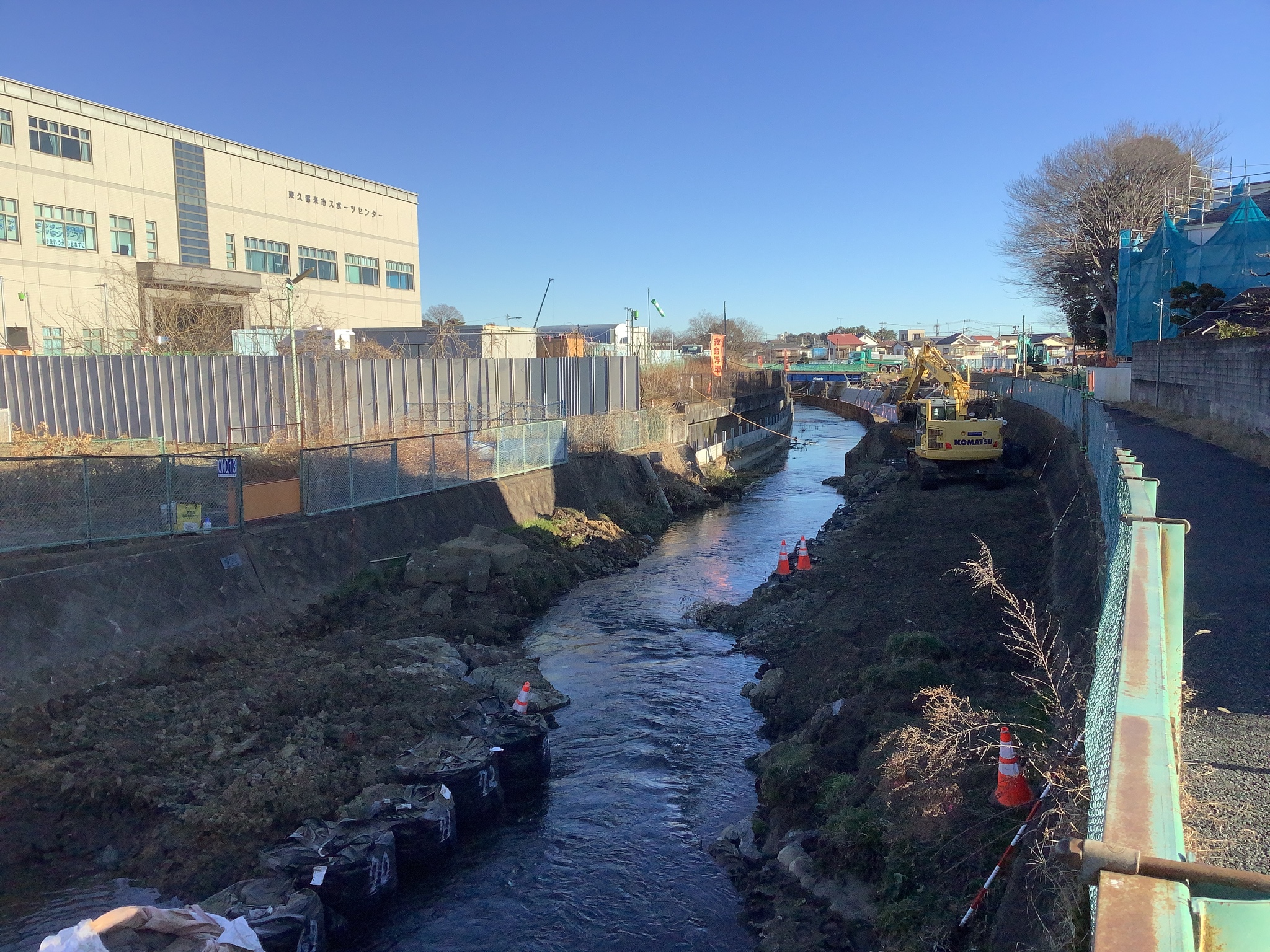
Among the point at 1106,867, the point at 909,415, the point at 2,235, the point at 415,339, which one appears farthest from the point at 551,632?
the point at 2,235

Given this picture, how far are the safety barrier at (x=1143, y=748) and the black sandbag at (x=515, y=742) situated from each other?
6.25 m

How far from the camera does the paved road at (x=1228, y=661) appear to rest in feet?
14.5

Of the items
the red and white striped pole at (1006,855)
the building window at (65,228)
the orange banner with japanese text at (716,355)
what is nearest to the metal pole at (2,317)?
the building window at (65,228)

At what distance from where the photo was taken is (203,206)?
139 ft

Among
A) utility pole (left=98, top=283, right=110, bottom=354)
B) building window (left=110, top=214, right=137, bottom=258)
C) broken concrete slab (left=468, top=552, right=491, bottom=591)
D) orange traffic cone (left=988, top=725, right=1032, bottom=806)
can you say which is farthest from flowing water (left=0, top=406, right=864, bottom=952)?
building window (left=110, top=214, right=137, bottom=258)

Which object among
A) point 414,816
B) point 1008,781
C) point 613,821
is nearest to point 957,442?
point 613,821

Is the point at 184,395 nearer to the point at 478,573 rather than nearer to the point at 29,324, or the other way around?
the point at 478,573

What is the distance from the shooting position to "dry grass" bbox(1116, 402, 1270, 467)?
16547mm

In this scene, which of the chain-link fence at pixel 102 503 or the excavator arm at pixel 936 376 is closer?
the chain-link fence at pixel 102 503

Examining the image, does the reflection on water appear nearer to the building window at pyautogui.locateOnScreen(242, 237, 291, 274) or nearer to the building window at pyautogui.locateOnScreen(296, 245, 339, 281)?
the building window at pyautogui.locateOnScreen(242, 237, 291, 274)

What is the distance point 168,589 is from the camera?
41.2 feet

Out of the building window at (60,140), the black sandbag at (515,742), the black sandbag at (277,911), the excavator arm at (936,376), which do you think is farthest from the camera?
the building window at (60,140)

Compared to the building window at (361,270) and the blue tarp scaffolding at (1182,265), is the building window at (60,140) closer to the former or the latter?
the building window at (361,270)

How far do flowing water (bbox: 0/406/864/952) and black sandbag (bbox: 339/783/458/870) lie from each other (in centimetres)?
21
